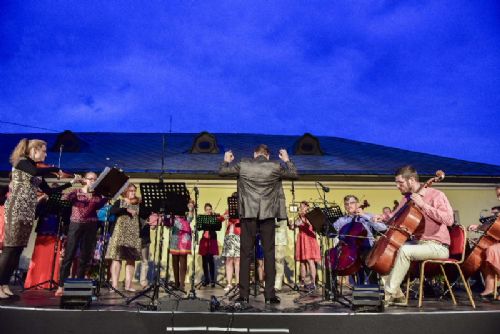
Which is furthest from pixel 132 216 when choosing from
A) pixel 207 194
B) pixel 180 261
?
pixel 207 194

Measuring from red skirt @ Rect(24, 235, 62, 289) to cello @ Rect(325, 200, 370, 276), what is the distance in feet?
18.7

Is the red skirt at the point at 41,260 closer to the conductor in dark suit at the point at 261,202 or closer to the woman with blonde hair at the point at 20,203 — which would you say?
the woman with blonde hair at the point at 20,203

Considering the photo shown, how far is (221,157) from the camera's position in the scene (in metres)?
16.8

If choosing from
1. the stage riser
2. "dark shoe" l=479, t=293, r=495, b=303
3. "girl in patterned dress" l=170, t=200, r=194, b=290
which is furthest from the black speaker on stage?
"dark shoe" l=479, t=293, r=495, b=303

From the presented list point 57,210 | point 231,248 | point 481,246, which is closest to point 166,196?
point 57,210

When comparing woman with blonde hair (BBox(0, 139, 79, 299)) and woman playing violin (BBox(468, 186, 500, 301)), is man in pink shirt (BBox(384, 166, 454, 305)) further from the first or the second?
woman with blonde hair (BBox(0, 139, 79, 299))

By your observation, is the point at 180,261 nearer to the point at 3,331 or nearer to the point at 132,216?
the point at 132,216

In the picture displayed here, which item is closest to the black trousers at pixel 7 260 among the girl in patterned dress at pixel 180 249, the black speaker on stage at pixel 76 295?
the black speaker on stage at pixel 76 295

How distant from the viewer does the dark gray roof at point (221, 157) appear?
49.6ft

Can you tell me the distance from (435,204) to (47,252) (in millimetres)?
7472

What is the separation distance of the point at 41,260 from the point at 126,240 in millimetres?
2338

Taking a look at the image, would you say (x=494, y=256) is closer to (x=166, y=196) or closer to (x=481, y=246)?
(x=481, y=246)

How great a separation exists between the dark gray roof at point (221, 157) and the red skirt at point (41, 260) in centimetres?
567

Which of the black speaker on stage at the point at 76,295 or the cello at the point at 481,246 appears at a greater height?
the cello at the point at 481,246
